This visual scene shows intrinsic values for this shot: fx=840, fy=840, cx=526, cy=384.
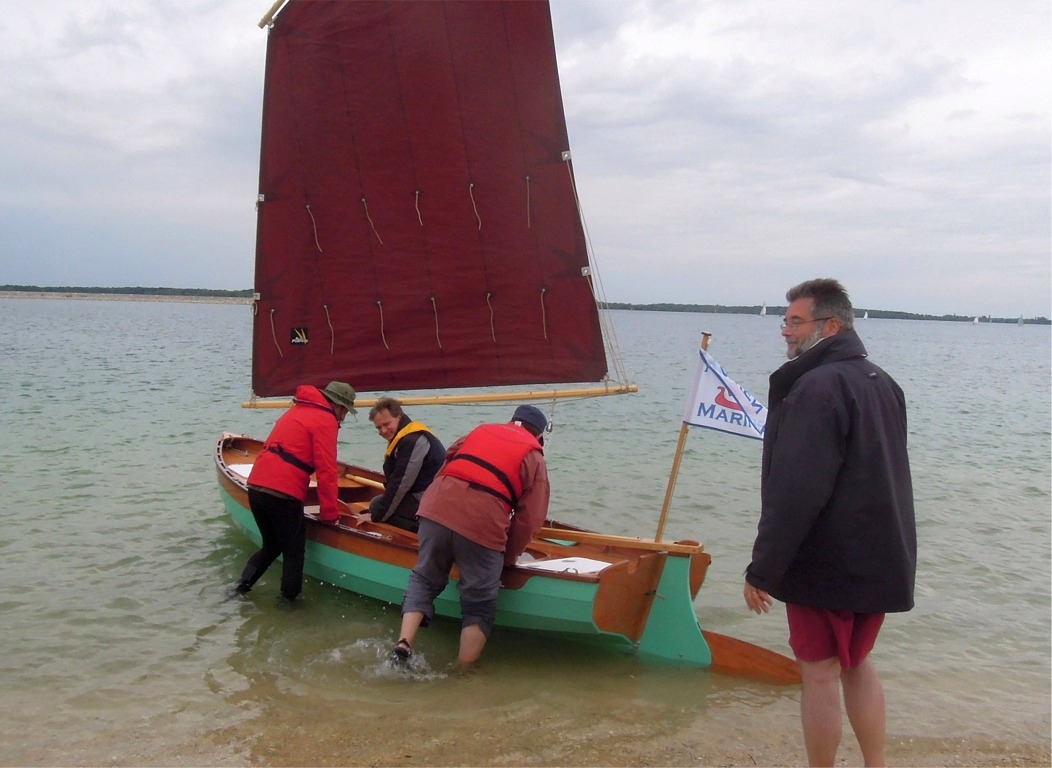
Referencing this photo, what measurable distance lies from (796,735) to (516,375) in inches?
146

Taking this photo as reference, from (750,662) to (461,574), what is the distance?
6.52ft

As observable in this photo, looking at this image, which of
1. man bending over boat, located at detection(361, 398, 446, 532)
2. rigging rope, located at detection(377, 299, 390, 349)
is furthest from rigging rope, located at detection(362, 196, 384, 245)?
man bending over boat, located at detection(361, 398, 446, 532)

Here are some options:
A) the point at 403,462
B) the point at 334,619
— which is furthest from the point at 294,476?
the point at 334,619

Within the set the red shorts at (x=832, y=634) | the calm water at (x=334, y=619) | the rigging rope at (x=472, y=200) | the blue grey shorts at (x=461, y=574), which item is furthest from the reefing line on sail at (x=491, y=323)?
the red shorts at (x=832, y=634)

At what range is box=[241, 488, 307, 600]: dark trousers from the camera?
252 inches

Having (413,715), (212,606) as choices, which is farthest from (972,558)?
(212,606)

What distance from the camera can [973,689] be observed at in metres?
5.81

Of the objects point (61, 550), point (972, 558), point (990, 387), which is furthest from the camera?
point (990, 387)

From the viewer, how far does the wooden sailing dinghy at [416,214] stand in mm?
6984

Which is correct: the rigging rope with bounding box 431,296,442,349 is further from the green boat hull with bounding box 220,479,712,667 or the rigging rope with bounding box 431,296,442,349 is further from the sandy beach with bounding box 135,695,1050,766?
the sandy beach with bounding box 135,695,1050,766

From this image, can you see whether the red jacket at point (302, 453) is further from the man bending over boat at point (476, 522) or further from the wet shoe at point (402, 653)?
the wet shoe at point (402, 653)

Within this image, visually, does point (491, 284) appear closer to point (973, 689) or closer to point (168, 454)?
point (973, 689)

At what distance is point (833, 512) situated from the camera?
10.2ft

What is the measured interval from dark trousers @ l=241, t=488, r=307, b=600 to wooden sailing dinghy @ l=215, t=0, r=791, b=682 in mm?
252
